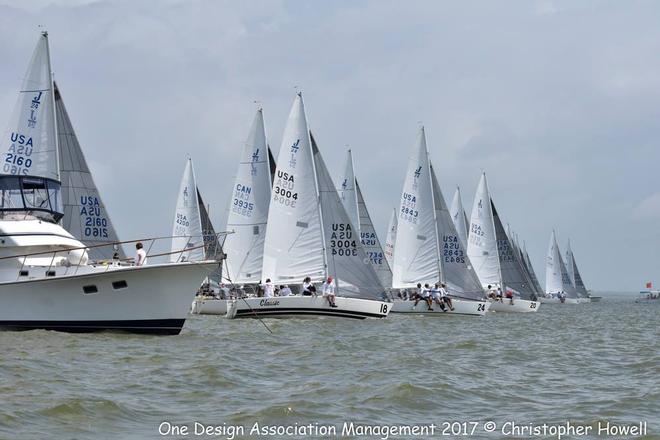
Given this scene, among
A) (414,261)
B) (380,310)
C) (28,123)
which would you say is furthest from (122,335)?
(414,261)

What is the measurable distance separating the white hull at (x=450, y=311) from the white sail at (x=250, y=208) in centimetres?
780

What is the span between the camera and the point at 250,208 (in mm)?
49188

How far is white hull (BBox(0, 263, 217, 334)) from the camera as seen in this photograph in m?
23.3

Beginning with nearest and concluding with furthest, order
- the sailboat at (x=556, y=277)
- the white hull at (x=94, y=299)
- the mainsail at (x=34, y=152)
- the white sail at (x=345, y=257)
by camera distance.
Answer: the white hull at (x=94, y=299) → the mainsail at (x=34, y=152) → the white sail at (x=345, y=257) → the sailboat at (x=556, y=277)

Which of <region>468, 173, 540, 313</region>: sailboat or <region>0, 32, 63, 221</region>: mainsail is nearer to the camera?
<region>0, 32, 63, 221</region>: mainsail

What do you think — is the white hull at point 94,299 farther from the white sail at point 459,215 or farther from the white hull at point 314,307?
the white sail at point 459,215

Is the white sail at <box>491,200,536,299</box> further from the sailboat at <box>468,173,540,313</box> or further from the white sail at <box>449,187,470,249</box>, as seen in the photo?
the white sail at <box>449,187,470,249</box>

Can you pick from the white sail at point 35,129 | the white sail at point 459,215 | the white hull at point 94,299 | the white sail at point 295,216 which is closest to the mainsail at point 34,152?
the white sail at point 35,129

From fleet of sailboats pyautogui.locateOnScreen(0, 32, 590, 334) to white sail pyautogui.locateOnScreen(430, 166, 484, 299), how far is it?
56 mm

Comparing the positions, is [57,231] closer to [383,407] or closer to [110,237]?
[110,237]

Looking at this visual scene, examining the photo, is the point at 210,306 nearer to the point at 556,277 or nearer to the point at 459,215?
the point at 459,215

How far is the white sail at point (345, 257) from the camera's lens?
38281mm

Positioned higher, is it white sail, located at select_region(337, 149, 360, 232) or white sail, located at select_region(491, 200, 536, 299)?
white sail, located at select_region(337, 149, 360, 232)

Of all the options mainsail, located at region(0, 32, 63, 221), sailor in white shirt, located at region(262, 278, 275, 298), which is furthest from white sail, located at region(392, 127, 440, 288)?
mainsail, located at region(0, 32, 63, 221)
